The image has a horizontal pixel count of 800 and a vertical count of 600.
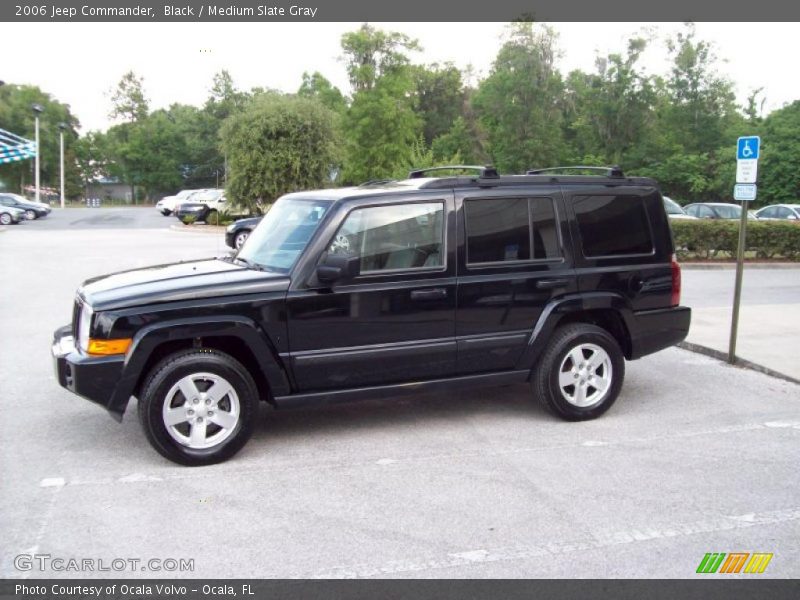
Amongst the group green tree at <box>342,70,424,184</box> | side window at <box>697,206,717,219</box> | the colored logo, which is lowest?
the colored logo

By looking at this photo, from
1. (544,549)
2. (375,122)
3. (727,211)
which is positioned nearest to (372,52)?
(375,122)

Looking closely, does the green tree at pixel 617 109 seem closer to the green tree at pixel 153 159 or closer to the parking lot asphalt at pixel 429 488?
the parking lot asphalt at pixel 429 488

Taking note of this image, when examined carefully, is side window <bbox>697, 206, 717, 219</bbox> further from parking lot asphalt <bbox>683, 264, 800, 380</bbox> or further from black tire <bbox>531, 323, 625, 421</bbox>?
black tire <bbox>531, 323, 625, 421</bbox>

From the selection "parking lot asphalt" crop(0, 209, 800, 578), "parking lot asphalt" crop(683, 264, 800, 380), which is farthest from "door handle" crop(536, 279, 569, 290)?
"parking lot asphalt" crop(683, 264, 800, 380)

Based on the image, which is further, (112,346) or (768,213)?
(768,213)

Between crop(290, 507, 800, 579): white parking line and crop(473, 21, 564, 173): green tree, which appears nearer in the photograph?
Result: crop(290, 507, 800, 579): white parking line

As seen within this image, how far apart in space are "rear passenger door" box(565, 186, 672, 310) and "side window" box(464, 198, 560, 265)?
0.26m

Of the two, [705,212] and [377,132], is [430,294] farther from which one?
[377,132]

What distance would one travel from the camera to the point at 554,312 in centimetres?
635

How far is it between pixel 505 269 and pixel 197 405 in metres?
2.53

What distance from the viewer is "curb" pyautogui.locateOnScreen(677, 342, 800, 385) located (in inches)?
321

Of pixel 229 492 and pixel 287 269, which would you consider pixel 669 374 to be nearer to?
pixel 287 269

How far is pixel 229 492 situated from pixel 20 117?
83.5 meters
